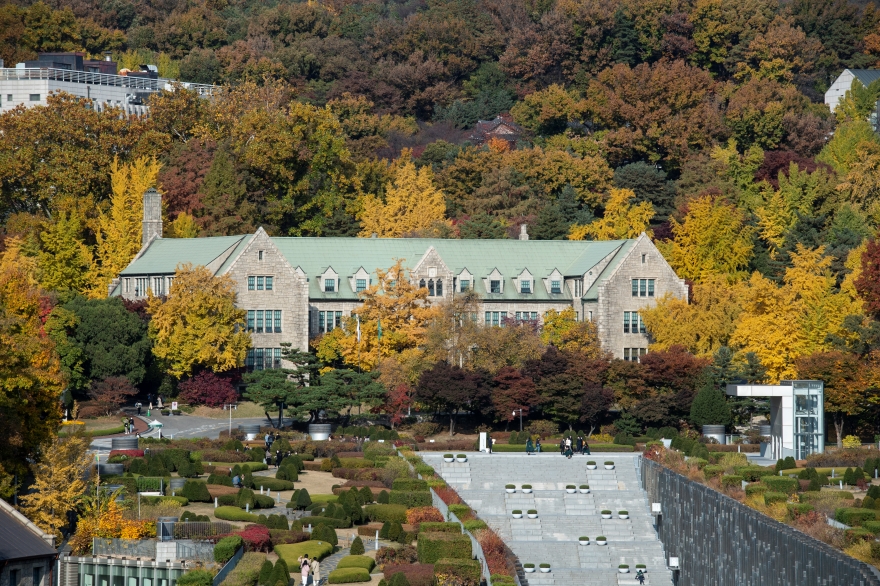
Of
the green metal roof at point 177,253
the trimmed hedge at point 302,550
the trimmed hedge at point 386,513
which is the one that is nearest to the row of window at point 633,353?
the green metal roof at point 177,253

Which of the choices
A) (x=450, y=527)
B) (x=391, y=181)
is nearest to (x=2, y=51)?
(x=391, y=181)

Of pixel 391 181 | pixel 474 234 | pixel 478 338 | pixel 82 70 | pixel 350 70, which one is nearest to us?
pixel 478 338

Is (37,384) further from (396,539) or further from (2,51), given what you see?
(2,51)

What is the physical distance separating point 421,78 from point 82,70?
1337 inches

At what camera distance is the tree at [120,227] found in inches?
4889

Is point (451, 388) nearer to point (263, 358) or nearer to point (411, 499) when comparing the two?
point (263, 358)

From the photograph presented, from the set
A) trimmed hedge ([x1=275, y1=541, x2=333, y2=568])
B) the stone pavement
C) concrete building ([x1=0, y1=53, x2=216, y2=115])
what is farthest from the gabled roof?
concrete building ([x1=0, y1=53, x2=216, y2=115])

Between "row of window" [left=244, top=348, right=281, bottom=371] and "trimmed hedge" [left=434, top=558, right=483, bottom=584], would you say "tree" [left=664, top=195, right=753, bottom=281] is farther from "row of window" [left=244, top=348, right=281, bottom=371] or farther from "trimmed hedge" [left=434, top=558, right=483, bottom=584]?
"trimmed hedge" [left=434, top=558, right=483, bottom=584]

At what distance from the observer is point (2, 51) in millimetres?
172375

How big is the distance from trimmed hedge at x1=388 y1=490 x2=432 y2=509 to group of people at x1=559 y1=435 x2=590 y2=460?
12025 millimetres

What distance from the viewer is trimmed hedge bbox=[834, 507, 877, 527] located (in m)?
66.1

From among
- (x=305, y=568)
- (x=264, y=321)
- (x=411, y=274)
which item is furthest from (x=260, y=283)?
(x=305, y=568)

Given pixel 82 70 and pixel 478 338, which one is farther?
pixel 82 70

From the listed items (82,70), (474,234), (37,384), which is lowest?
(37,384)
